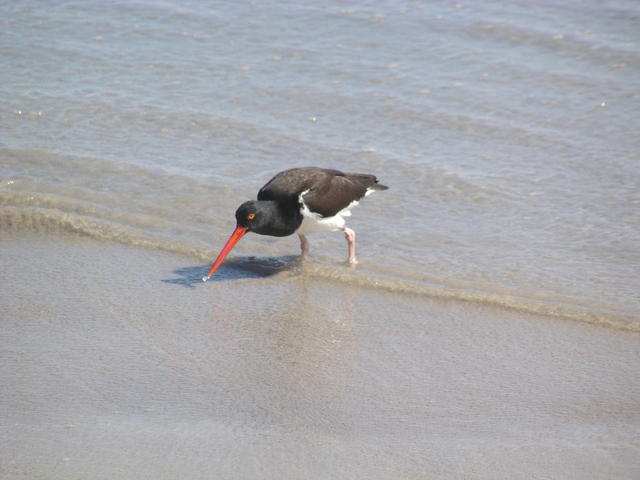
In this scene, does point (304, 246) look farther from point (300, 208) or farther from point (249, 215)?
point (249, 215)

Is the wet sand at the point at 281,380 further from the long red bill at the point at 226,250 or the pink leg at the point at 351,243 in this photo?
the pink leg at the point at 351,243

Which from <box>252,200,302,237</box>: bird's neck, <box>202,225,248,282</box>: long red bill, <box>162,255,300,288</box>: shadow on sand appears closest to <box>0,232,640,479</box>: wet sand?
<box>162,255,300,288</box>: shadow on sand

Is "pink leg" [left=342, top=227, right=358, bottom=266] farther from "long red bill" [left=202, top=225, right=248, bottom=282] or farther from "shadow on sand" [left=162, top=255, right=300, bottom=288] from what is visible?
"long red bill" [left=202, top=225, right=248, bottom=282]

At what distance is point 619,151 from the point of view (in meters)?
8.86

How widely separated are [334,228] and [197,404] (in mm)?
2644

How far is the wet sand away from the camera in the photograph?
405 cm

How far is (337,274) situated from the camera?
6590mm

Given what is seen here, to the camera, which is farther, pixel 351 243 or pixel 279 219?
pixel 351 243

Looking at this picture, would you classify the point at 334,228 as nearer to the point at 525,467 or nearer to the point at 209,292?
the point at 209,292

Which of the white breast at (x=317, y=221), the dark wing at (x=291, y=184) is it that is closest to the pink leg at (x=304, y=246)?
the white breast at (x=317, y=221)

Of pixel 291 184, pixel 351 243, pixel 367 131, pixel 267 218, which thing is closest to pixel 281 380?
pixel 267 218

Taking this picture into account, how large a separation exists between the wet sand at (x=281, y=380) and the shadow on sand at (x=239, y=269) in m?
0.02

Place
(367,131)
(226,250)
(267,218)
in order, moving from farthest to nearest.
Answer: (367,131), (267,218), (226,250)

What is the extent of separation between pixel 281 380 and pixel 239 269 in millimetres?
1926
